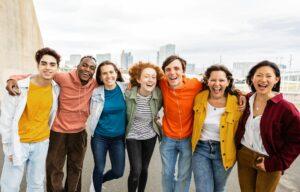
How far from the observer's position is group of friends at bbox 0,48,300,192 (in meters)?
2.96

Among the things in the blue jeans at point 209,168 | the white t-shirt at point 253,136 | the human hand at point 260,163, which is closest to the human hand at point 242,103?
the white t-shirt at point 253,136

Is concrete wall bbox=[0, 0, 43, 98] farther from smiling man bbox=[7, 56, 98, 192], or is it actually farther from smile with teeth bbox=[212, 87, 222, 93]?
smile with teeth bbox=[212, 87, 222, 93]

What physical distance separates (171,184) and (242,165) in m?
1.04

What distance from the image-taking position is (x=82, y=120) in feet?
12.6

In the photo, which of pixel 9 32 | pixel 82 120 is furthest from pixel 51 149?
pixel 9 32

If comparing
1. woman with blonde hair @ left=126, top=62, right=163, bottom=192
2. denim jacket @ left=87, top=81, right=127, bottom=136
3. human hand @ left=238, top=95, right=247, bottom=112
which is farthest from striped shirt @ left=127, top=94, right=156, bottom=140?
human hand @ left=238, top=95, right=247, bottom=112

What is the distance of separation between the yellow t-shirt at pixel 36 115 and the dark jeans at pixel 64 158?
0.41 metres

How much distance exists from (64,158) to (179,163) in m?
1.59

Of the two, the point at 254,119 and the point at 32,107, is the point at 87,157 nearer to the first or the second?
the point at 32,107

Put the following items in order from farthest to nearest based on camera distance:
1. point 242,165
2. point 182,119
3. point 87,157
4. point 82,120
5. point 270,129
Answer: point 87,157 → point 82,120 → point 182,119 → point 242,165 → point 270,129

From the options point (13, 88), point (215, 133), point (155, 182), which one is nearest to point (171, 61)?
point (215, 133)

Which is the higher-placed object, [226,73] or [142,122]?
[226,73]

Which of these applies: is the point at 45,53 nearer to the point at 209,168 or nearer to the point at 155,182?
the point at 209,168

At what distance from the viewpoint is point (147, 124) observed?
3.79 m
